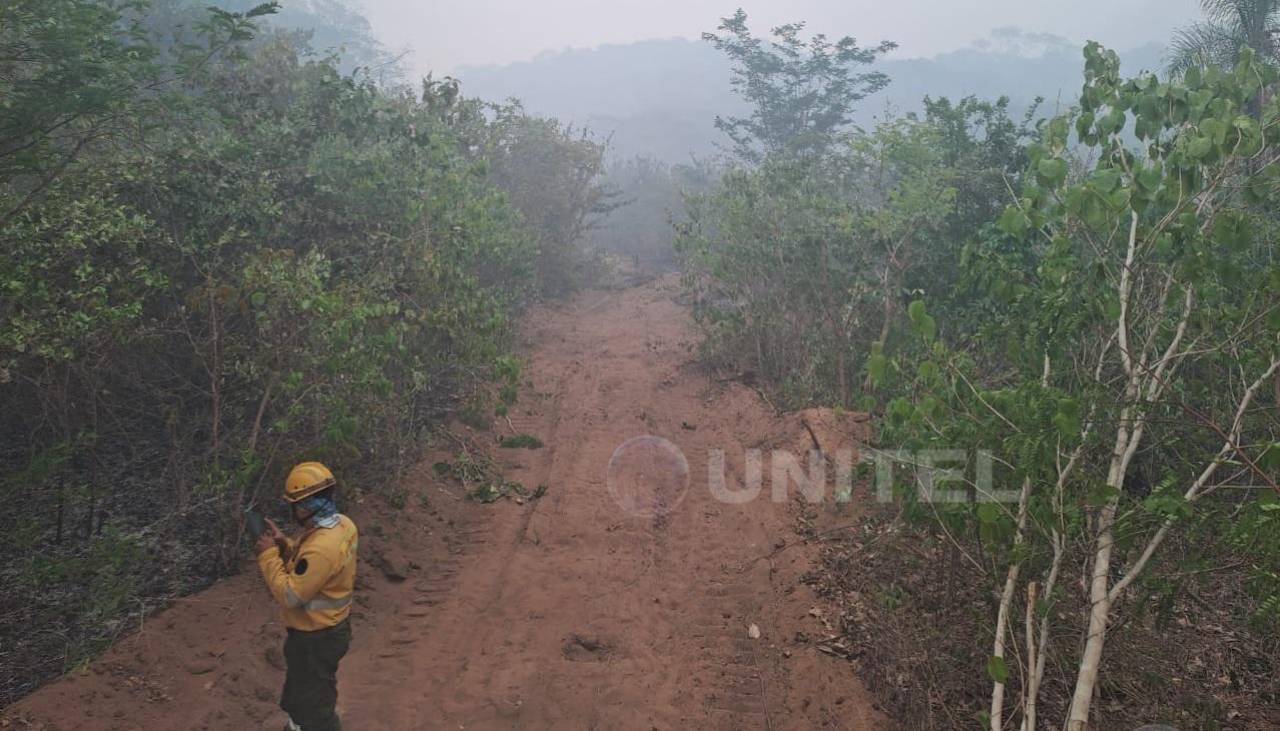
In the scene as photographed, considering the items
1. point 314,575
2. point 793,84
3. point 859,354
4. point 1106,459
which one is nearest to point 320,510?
point 314,575

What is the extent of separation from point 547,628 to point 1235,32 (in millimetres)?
15432

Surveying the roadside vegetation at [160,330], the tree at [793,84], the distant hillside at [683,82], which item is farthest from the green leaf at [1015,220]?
the distant hillside at [683,82]

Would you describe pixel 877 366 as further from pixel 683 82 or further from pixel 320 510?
pixel 683 82

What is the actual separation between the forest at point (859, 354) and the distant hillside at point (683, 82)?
54.5m

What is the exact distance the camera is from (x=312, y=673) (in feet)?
12.6

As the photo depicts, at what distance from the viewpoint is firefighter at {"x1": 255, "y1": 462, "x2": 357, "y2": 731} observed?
365cm

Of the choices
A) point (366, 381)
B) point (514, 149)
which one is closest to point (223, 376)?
point (366, 381)

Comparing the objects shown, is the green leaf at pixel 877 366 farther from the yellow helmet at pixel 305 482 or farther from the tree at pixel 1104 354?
the yellow helmet at pixel 305 482

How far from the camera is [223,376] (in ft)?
19.6

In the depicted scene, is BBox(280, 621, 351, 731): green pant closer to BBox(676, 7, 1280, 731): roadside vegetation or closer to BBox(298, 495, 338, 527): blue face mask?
BBox(298, 495, 338, 527): blue face mask

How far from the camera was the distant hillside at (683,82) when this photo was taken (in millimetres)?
68312

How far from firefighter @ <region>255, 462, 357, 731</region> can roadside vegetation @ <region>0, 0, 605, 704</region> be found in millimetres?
1787

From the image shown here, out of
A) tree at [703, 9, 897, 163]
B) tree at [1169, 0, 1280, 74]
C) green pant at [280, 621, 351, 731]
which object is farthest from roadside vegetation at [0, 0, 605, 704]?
tree at [703, 9, 897, 163]

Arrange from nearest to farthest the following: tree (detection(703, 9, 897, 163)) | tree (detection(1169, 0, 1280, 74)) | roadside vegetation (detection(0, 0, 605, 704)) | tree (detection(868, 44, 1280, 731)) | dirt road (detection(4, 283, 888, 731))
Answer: tree (detection(868, 44, 1280, 731)), dirt road (detection(4, 283, 888, 731)), roadside vegetation (detection(0, 0, 605, 704)), tree (detection(1169, 0, 1280, 74)), tree (detection(703, 9, 897, 163))
